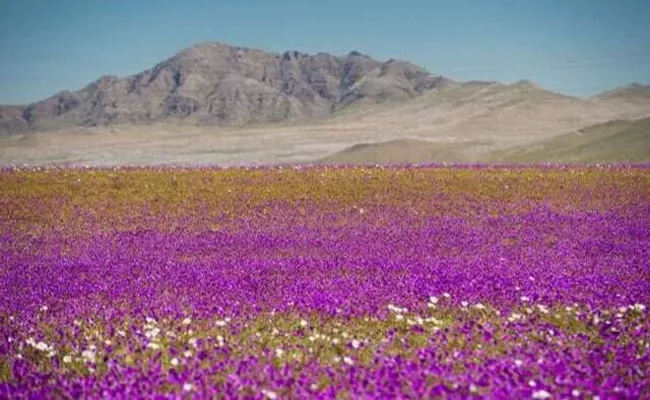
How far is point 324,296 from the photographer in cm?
1098

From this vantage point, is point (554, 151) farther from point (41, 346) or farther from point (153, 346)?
point (41, 346)

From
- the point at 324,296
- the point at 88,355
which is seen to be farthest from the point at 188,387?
the point at 324,296

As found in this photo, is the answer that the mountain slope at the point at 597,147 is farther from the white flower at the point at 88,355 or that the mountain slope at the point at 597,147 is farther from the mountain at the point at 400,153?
the white flower at the point at 88,355

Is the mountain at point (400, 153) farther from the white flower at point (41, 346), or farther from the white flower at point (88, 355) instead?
the white flower at point (88, 355)

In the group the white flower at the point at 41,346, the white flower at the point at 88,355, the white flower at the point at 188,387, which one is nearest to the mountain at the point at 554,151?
the white flower at the point at 41,346

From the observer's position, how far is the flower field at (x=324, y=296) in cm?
694

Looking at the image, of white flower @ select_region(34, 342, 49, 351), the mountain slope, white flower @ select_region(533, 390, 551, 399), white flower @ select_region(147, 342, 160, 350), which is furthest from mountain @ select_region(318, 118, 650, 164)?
white flower @ select_region(533, 390, 551, 399)

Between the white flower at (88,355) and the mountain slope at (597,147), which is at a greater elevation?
the mountain slope at (597,147)

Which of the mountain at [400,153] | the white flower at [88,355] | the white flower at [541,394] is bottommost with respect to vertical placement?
the white flower at [88,355]

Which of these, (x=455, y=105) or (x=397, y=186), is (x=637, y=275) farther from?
(x=455, y=105)

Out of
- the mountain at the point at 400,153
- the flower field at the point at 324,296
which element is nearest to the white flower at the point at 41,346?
the flower field at the point at 324,296

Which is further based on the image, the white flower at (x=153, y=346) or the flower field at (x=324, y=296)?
the white flower at (x=153, y=346)

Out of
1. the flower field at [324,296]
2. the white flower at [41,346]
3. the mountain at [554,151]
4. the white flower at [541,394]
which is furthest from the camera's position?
the mountain at [554,151]

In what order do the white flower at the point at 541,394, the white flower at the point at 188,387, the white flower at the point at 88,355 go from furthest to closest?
the white flower at the point at 88,355, the white flower at the point at 188,387, the white flower at the point at 541,394
